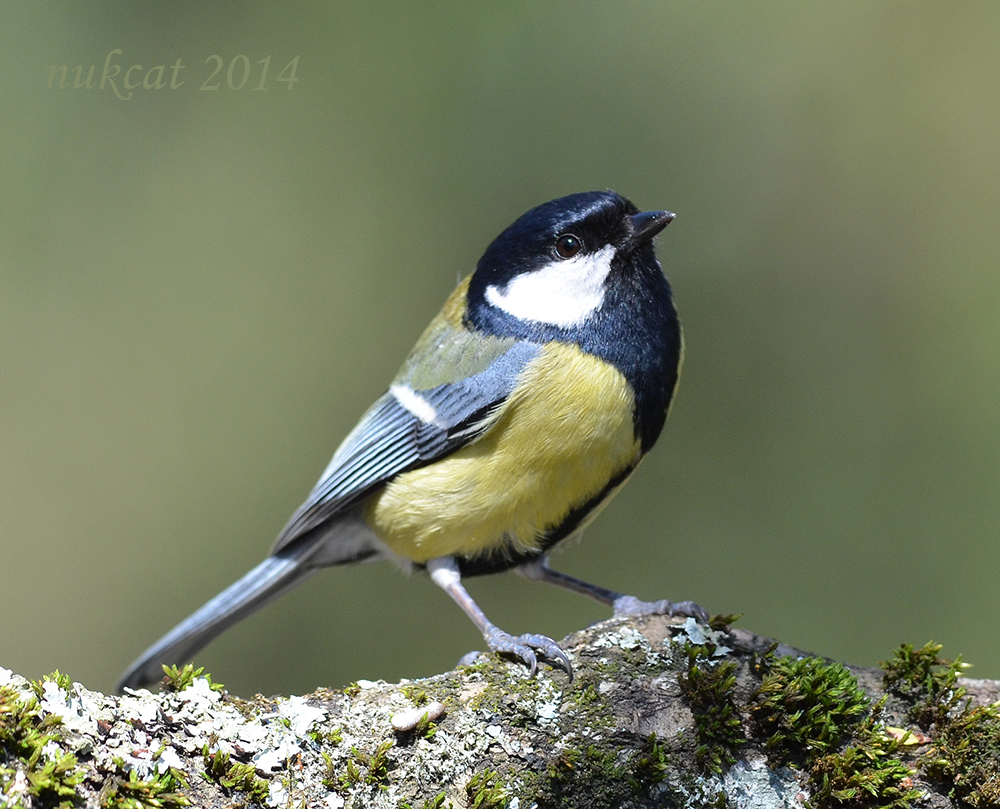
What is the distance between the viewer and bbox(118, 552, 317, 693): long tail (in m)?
2.52

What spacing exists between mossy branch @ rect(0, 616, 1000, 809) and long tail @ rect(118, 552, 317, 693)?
3.48ft

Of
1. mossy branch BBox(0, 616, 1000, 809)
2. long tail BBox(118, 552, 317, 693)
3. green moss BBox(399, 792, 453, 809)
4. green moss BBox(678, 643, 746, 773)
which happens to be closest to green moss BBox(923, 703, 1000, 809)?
mossy branch BBox(0, 616, 1000, 809)

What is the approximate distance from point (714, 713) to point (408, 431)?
1.16 m

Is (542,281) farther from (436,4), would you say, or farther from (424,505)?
(436,4)

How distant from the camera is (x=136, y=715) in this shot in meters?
1.33

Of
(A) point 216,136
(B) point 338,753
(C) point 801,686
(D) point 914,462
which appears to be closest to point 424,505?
(B) point 338,753

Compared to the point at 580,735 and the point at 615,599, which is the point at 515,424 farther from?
the point at 580,735

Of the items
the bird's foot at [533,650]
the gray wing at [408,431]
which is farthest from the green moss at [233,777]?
the gray wing at [408,431]

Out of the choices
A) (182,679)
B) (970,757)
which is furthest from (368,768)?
(970,757)

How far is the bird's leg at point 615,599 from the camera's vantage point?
195 cm

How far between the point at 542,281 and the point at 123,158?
155 inches

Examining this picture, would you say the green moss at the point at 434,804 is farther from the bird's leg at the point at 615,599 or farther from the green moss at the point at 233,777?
the bird's leg at the point at 615,599

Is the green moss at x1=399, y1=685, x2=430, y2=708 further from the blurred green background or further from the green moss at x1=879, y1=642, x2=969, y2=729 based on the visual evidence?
the blurred green background

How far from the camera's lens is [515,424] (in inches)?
86.2
